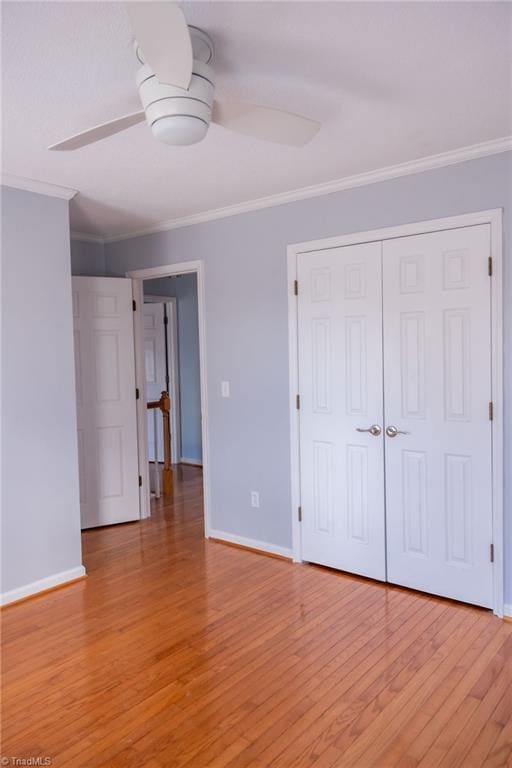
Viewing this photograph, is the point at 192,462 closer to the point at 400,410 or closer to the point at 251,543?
the point at 251,543

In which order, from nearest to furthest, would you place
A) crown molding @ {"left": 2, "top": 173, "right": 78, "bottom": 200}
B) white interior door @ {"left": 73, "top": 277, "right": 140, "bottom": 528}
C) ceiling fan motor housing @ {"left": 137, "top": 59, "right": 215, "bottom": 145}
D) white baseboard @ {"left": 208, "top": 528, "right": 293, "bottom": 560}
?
ceiling fan motor housing @ {"left": 137, "top": 59, "right": 215, "bottom": 145} < crown molding @ {"left": 2, "top": 173, "right": 78, "bottom": 200} < white baseboard @ {"left": 208, "top": 528, "right": 293, "bottom": 560} < white interior door @ {"left": 73, "top": 277, "right": 140, "bottom": 528}

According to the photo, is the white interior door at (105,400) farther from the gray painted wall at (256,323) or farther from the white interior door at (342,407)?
the white interior door at (342,407)

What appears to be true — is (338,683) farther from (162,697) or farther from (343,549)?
(343,549)

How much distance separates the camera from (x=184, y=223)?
163 inches

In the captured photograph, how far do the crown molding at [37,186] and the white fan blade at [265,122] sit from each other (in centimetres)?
171

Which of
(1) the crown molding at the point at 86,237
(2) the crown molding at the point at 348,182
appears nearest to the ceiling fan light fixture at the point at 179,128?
(2) the crown molding at the point at 348,182

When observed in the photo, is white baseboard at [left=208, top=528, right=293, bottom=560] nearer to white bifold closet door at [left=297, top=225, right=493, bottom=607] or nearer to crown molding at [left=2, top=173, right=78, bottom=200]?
white bifold closet door at [left=297, top=225, right=493, bottom=607]

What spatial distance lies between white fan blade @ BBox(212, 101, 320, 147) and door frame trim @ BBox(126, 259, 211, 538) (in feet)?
7.08

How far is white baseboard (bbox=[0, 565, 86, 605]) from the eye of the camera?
10.3 ft

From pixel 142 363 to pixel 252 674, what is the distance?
2.90 m

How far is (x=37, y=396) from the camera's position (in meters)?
3.26

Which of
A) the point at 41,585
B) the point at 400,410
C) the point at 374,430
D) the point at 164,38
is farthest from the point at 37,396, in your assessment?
the point at 164,38

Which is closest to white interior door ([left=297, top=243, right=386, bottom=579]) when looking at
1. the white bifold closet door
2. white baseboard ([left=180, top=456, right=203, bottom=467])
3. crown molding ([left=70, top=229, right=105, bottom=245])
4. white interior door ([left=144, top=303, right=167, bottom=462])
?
the white bifold closet door

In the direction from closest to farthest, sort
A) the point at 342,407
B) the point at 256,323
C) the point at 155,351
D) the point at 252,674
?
the point at 252,674, the point at 342,407, the point at 256,323, the point at 155,351
